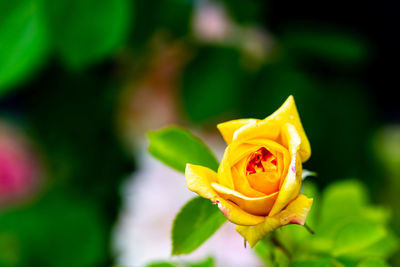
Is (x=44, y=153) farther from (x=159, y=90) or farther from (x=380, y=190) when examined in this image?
(x=380, y=190)

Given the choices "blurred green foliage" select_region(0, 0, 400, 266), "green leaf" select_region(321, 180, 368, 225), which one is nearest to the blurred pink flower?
"blurred green foliage" select_region(0, 0, 400, 266)

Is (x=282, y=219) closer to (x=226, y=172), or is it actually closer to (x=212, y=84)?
(x=226, y=172)

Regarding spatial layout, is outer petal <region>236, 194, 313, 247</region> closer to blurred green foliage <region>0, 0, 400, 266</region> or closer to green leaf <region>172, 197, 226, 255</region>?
green leaf <region>172, 197, 226, 255</region>

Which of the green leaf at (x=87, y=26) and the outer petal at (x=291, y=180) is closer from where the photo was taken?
the outer petal at (x=291, y=180)

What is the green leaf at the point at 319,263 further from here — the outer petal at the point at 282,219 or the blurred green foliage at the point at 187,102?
the blurred green foliage at the point at 187,102

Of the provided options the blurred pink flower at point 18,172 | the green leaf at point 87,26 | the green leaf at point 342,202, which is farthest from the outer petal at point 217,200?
the blurred pink flower at point 18,172

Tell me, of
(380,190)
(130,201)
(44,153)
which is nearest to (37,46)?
(130,201)

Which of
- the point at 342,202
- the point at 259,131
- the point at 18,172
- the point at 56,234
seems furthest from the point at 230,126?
the point at 18,172
